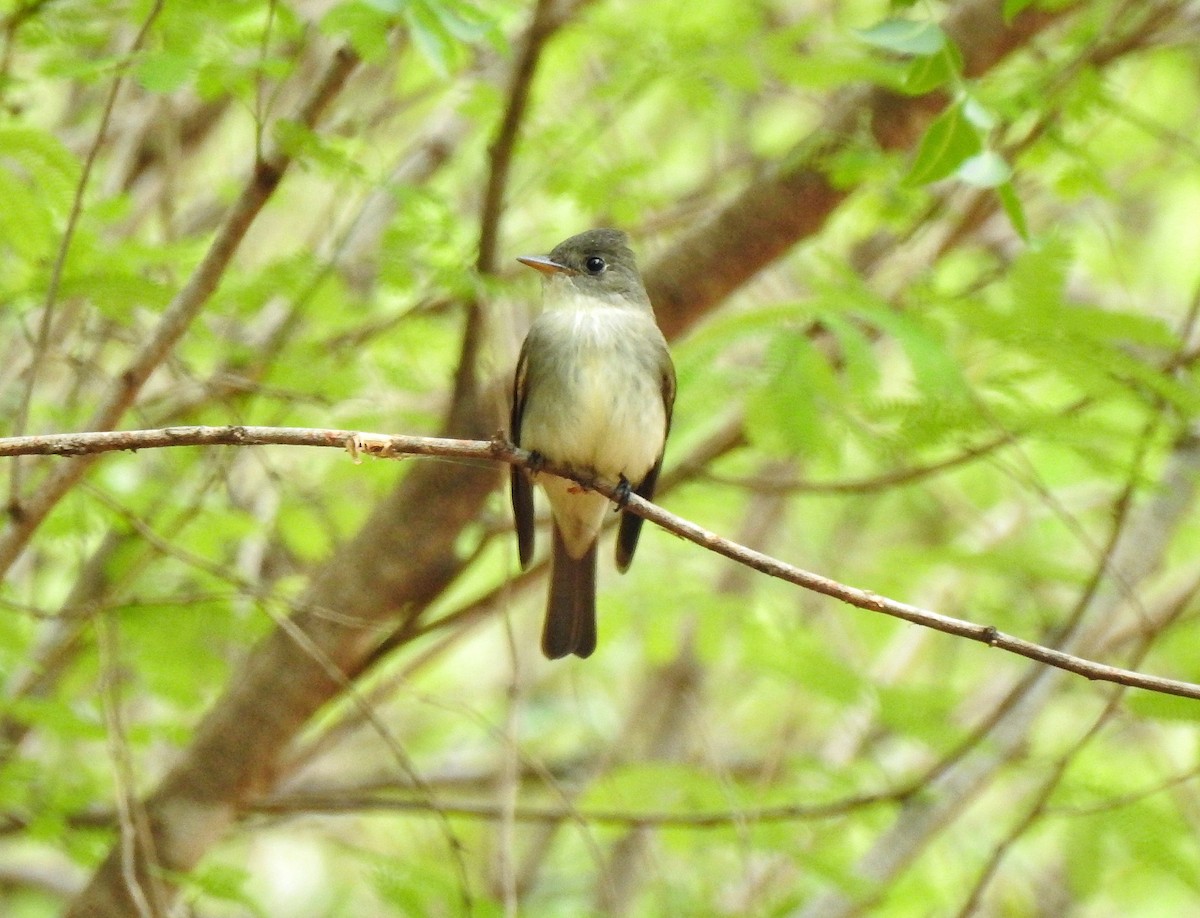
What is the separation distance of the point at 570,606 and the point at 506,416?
2.01ft

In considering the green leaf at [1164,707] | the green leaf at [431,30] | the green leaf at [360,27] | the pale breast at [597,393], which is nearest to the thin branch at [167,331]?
the green leaf at [360,27]

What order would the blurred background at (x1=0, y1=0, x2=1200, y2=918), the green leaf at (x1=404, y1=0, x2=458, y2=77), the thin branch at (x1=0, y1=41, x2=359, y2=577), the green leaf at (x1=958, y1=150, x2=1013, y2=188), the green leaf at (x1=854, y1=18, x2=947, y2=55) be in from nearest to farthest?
the green leaf at (x1=854, y1=18, x2=947, y2=55) → the green leaf at (x1=958, y1=150, x2=1013, y2=188) → the green leaf at (x1=404, y1=0, x2=458, y2=77) → the thin branch at (x1=0, y1=41, x2=359, y2=577) → the blurred background at (x1=0, y1=0, x2=1200, y2=918)

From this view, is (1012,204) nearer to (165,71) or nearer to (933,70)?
(933,70)

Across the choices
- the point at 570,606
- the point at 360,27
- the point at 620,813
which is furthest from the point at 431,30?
the point at 620,813

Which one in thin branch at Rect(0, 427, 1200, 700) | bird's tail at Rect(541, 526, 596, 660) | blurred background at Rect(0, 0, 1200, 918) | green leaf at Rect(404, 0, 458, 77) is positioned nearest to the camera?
thin branch at Rect(0, 427, 1200, 700)

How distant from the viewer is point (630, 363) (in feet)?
12.8

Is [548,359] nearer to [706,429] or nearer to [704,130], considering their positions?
[706,429]

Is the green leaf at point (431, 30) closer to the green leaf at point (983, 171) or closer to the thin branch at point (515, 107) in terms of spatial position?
the thin branch at point (515, 107)

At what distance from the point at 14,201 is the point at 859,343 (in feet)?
6.14

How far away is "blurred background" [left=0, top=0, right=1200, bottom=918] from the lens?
10.7 feet

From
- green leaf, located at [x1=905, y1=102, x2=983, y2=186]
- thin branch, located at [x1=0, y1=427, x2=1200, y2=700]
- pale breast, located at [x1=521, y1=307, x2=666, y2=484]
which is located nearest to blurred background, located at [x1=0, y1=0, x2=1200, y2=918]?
green leaf, located at [x1=905, y1=102, x2=983, y2=186]

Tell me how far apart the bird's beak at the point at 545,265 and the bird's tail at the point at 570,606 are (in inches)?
30.4

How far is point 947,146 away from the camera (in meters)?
2.41

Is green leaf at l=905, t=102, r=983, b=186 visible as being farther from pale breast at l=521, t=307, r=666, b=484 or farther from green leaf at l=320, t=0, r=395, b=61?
Result: pale breast at l=521, t=307, r=666, b=484
